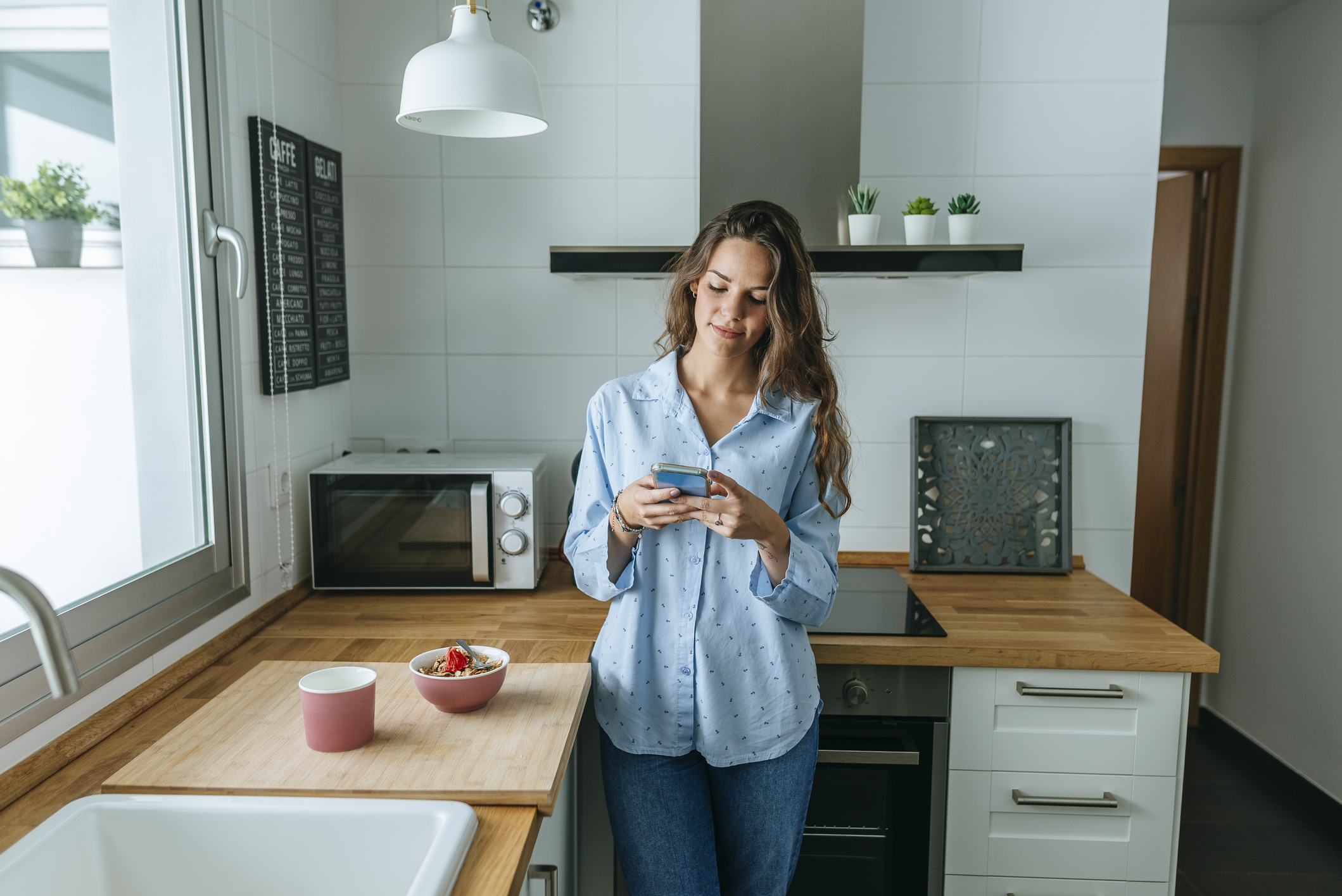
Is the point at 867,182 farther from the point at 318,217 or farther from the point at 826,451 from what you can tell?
the point at 318,217

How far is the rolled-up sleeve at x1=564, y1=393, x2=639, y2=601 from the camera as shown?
137 cm

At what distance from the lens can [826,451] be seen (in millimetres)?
1392

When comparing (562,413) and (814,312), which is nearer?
(814,312)

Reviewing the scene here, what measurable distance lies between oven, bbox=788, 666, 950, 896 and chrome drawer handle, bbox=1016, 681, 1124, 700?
150 millimetres

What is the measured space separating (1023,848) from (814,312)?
1.17 metres

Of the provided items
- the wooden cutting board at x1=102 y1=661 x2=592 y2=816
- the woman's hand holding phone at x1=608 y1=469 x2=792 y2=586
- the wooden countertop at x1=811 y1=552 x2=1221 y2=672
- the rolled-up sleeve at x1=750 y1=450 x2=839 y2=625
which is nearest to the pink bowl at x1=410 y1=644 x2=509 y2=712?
the wooden cutting board at x1=102 y1=661 x2=592 y2=816

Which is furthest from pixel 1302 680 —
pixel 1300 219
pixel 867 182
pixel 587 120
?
pixel 587 120

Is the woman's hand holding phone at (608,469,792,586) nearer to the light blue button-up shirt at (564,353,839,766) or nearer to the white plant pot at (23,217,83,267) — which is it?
the light blue button-up shirt at (564,353,839,766)

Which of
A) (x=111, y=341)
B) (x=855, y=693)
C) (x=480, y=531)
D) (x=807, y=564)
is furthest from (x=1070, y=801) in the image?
(x=111, y=341)

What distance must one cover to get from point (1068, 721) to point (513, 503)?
120 cm

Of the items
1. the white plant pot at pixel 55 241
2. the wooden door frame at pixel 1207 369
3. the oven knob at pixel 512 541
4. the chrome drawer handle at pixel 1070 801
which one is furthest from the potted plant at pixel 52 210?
the wooden door frame at pixel 1207 369

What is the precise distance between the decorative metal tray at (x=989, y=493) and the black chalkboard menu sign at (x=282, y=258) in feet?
4.74

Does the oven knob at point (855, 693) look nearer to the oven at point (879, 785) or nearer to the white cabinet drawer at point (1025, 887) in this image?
the oven at point (879, 785)

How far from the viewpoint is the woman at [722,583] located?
1.34m
